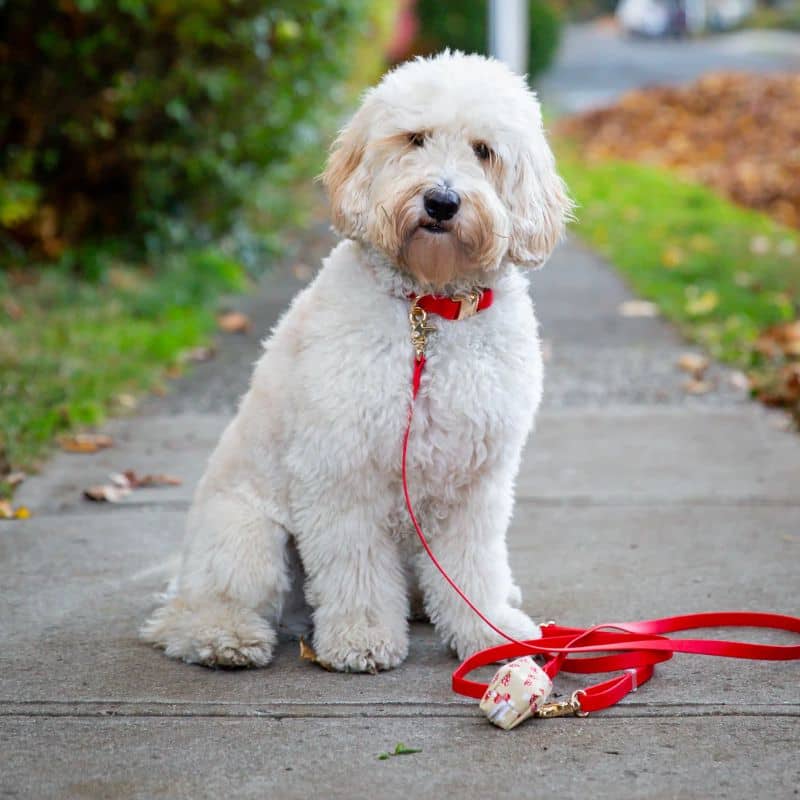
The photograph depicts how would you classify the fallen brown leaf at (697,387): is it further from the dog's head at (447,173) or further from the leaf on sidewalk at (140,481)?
the dog's head at (447,173)

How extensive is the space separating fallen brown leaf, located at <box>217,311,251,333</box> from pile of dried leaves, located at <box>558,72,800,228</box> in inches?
215

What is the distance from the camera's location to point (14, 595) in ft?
14.9

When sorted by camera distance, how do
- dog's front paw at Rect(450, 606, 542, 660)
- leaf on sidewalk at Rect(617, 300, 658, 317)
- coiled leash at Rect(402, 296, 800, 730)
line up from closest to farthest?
1. coiled leash at Rect(402, 296, 800, 730)
2. dog's front paw at Rect(450, 606, 542, 660)
3. leaf on sidewalk at Rect(617, 300, 658, 317)

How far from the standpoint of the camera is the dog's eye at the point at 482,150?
3744 mm

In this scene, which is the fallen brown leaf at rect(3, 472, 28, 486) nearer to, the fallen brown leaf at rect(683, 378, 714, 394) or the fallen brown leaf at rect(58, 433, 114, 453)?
the fallen brown leaf at rect(58, 433, 114, 453)

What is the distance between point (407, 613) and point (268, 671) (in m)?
0.45

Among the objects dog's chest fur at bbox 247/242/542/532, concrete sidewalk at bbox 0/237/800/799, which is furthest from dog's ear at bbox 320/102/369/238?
concrete sidewalk at bbox 0/237/800/799

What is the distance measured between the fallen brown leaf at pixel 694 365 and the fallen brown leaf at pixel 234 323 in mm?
2731

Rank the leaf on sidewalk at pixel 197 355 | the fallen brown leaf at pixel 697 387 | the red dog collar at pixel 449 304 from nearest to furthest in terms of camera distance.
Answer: the red dog collar at pixel 449 304 → the fallen brown leaf at pixel 697 387 → the leaf on sidewalk at pixel 197 355

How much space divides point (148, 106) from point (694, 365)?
401cm

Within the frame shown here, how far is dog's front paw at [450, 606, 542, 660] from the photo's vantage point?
158 inches

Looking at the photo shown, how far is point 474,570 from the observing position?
13.3ft

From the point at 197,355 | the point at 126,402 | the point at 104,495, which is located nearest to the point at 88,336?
the point at 197,355

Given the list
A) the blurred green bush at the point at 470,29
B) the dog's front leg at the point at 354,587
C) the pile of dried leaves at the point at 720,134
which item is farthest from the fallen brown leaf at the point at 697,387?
the blurred green bush at the point at 470,29
